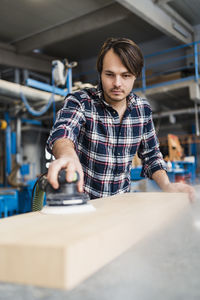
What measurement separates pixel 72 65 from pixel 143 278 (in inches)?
161

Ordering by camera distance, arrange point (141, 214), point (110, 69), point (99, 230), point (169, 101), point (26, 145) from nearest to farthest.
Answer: point (99, 230) → point (141, 214) → point (110, 69) → point (169, 101) → point (26, 145)

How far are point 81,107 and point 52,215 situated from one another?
0.67m

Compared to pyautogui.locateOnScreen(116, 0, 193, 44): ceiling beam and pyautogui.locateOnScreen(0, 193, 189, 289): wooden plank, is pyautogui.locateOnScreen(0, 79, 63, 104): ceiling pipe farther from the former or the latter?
pyautogui.locateOnScreen(0, 193, 189, 289): wooden plank

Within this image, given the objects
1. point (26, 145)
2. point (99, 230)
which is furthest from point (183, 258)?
point (26, 145)

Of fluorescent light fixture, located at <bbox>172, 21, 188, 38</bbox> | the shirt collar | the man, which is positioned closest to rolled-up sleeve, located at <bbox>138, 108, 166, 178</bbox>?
the man

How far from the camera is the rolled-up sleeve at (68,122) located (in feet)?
3.14

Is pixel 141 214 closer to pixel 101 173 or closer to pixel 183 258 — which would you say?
pixel 183 258

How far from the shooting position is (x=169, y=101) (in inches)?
345

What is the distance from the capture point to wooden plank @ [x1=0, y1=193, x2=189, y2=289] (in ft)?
1.06

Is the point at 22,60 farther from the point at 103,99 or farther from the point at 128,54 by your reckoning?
the point at 128,54

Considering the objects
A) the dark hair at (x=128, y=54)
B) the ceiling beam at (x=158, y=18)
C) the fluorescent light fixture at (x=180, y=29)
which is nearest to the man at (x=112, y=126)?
the dark hair at (x=128, y=54)

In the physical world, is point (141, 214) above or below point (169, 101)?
below

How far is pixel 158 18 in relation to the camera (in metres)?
6.34

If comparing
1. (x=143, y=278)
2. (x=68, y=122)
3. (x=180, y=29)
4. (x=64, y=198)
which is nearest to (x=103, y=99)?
(x=68, y=122)
